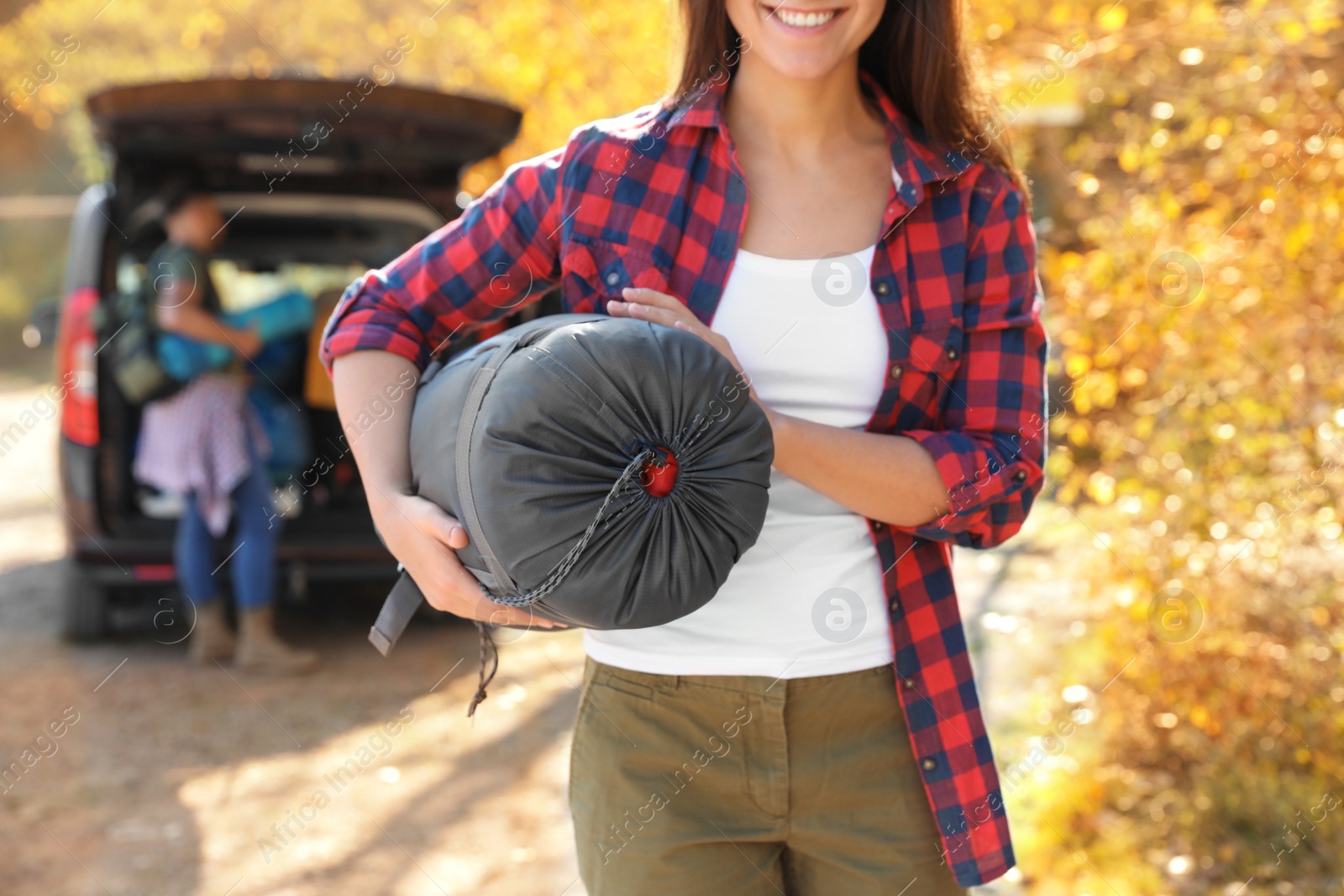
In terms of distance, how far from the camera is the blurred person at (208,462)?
4703 mm

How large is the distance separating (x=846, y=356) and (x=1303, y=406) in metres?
2.17

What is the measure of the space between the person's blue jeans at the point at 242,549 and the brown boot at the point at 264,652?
5 centimetres

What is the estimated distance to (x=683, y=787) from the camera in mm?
1426

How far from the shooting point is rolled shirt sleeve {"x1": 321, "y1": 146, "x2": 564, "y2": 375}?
149cm

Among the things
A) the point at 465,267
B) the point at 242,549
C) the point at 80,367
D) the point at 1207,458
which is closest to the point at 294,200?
the point at 80,367

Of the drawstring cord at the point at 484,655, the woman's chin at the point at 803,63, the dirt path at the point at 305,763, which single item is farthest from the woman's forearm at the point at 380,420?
the dirt path at the point at 305,763

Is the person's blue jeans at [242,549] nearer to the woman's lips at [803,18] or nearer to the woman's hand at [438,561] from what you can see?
the woman's hand at [438,561]

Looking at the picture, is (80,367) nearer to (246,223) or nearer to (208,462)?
(208,462)

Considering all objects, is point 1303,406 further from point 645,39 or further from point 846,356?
point 645,39

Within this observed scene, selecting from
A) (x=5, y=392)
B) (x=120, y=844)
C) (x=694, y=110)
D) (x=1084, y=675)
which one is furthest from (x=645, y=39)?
(x=5, y=392)

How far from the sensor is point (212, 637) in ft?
16.1

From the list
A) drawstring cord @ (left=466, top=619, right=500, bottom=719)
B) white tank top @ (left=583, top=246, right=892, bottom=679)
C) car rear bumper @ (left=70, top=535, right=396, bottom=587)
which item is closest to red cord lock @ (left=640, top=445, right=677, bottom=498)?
white tank top @ (left=583, top=246, right=892, bottom=679)

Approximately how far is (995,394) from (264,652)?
13.1ft

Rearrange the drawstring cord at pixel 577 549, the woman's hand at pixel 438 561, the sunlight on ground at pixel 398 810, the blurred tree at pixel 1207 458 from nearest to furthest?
1. the drawstring cord at pixel 577 549
2. the woman's hand at pixel 438 561
3. the blurred tree at pixel 1207 458
4. the sunlight on ground at pixel 398 810
